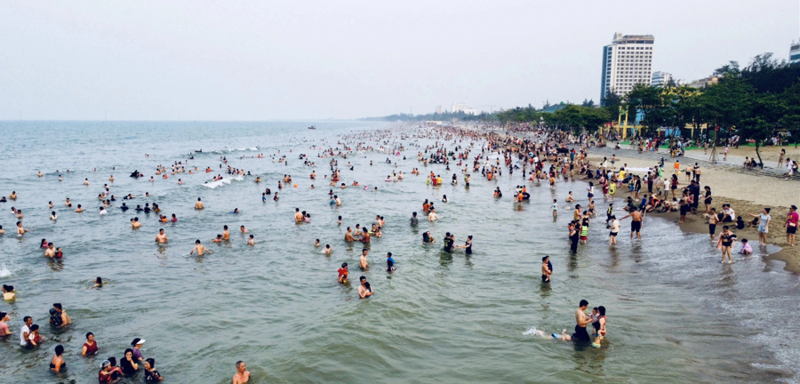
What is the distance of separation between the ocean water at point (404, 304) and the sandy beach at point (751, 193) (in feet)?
4.13

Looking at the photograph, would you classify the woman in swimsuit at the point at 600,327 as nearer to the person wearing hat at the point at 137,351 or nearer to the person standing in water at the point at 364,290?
the person standing in water at the point at 364,290

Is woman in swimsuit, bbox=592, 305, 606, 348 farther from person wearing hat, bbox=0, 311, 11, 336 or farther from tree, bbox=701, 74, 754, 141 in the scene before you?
tree, bbox=701, 74, 754, 141

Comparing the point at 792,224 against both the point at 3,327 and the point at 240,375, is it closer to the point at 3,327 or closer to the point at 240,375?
the point at 240,375

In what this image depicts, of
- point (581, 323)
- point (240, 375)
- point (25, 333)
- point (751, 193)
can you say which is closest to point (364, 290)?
A: point (240, 375)

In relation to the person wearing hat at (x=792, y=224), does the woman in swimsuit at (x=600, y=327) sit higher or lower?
lower

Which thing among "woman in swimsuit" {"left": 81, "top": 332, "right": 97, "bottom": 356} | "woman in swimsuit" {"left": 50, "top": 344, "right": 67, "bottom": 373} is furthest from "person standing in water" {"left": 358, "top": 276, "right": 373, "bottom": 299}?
"woman in swimsuit" {"left": 50, "top": 344, "right": 67, "bottom": 373}

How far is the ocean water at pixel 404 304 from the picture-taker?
970 cm

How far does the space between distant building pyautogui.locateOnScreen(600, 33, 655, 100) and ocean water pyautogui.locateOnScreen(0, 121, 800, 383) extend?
183227 mm

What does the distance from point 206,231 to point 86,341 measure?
458 inches

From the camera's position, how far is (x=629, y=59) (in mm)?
181625

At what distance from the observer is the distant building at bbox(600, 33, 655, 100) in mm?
179500

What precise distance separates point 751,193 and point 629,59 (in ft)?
602

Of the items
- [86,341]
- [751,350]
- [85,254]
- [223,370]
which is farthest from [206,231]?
[751,350]

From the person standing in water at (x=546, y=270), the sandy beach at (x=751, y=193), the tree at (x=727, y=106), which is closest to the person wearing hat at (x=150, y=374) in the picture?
the person standing in water at (x=546, y=270)
